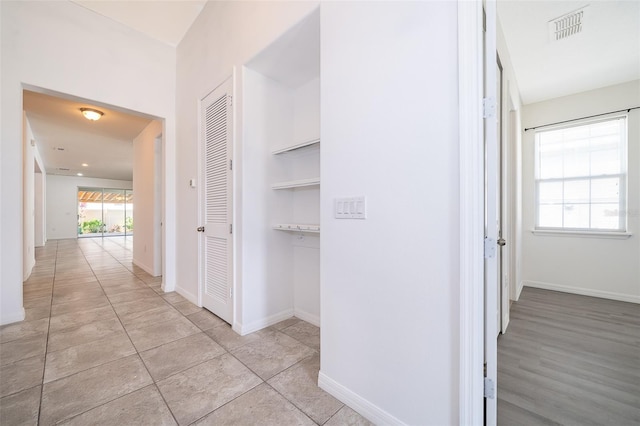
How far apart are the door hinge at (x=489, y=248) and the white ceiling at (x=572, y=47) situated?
240cm

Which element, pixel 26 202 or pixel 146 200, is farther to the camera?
pixel 146 200

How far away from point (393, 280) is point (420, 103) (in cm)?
89

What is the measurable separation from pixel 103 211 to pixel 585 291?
16505 mm

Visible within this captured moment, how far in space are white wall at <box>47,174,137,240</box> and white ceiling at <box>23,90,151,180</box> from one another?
6.51 feet

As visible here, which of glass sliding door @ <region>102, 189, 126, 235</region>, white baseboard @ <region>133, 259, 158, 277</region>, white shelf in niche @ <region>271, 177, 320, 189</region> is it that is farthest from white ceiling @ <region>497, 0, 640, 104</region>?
glass sliding door @ <region>102, 189, 126, 235</region>

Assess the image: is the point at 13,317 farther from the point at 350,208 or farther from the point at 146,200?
the point at 350,208

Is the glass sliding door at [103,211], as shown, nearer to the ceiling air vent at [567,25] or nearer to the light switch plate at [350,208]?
the light switch plate at [350,208]

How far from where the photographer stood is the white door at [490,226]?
113cm

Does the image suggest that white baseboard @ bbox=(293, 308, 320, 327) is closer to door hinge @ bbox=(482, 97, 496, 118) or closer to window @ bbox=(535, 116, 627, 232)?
door hinge @ bbox=(482, 97, 496, 118)

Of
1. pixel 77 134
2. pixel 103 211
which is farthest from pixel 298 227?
pixel 103 211

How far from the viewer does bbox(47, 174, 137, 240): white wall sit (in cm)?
1052

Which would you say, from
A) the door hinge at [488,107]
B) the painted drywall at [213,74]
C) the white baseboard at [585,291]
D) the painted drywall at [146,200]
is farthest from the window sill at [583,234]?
the painted drywall at [146,200]

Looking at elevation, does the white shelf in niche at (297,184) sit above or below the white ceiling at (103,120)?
below

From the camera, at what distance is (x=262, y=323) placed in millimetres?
2496
